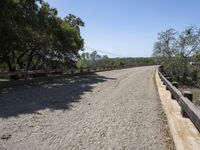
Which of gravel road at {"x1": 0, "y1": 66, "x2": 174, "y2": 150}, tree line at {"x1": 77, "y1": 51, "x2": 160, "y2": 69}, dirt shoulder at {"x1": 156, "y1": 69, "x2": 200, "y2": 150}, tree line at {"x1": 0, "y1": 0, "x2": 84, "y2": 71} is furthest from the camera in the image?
tree line at {"x1": 77, "y1": 51, "x2": 160, "y2": 69}

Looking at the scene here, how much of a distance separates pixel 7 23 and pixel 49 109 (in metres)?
11.5

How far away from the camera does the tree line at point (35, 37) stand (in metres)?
19.7

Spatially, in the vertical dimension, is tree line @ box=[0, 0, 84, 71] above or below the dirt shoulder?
above

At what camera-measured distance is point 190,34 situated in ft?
213

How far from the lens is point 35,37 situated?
1139 inches

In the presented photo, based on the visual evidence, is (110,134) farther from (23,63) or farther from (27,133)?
(23,63)

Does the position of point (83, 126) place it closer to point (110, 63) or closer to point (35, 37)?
point (35, 37)

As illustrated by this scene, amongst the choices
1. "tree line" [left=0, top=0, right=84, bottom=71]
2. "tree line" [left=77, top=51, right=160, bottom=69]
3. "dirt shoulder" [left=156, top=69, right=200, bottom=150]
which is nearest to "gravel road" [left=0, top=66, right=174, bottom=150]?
"dirt shoulder" [left=156, top=69, right=200, bottom=150]

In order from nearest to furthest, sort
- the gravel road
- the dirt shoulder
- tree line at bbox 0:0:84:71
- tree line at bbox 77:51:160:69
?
1. the dirt shoulder
2. the gravel road
3. tree line at bbox 0:0:84:71
4. tree line at bbox 77:51:160:69

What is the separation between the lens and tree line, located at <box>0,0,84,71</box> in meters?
19.7

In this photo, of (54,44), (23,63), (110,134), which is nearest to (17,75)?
(54,44)

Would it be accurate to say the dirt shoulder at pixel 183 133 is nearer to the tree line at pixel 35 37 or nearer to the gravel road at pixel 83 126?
the gravel road at pixel 83 126

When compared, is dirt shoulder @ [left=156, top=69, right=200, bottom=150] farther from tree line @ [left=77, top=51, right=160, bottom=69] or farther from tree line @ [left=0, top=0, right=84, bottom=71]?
tree line @ [left=77, top=51, right=160, bottom=69]

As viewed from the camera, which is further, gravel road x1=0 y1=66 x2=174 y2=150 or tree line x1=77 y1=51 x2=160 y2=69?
tree line x1=77 y1=51 x2=160 y2=69
